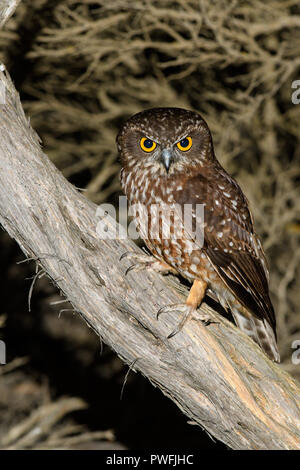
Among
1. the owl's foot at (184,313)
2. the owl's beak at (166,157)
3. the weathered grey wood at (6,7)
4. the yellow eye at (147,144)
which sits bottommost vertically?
the owl's foot at (184,313)

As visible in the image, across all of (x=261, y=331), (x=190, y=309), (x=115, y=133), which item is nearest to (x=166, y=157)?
(x=190, y=309)

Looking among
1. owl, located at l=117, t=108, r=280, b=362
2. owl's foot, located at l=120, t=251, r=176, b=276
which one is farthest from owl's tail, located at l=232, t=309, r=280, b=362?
owl's foot, located at l=120, t=251, r=176, b=276

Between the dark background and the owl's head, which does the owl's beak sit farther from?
the dark background

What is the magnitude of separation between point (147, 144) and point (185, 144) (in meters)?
0.23

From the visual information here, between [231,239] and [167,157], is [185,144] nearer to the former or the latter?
[167,157]

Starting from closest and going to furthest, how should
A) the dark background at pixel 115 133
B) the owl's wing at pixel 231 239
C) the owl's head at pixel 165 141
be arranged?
the owl's head at pixel 165 141 → the owl's wing at pixel 231 239 → the dark background at pixel 115 133

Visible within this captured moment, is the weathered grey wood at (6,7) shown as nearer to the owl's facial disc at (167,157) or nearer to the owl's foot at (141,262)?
the owl's facial disc at (167,157)

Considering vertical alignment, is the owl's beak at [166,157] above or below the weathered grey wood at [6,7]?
below

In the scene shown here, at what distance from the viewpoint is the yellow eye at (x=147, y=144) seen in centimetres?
338

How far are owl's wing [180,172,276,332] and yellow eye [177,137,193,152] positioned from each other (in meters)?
0.19

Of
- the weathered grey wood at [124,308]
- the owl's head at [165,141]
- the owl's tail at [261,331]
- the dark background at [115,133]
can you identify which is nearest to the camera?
the weathered grey wood at [124,308]

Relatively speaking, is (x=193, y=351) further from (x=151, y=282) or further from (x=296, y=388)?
(x=296, y=388)

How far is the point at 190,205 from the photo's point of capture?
3.38 m

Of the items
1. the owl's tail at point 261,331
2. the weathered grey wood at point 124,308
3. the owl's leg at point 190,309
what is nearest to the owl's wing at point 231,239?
the owl's tail at point 261,331
